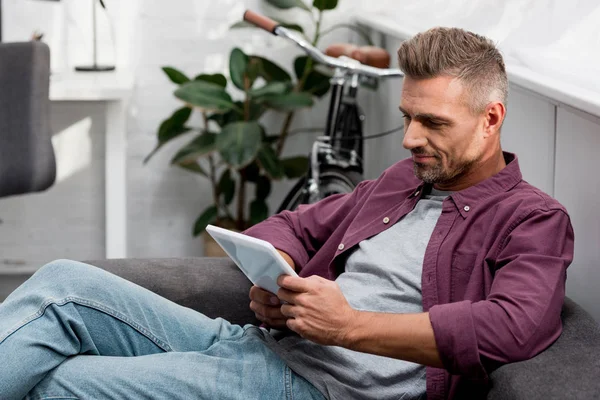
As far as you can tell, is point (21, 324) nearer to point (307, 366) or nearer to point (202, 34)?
point (307, 366)

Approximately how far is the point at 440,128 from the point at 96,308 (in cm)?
62

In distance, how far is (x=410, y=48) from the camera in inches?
59.9

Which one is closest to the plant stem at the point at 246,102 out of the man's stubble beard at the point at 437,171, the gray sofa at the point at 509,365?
the gray sofa at the point at 509,365

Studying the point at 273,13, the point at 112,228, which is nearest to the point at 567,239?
the point at 112,228

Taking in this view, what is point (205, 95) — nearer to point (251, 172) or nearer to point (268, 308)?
point (251, 172)

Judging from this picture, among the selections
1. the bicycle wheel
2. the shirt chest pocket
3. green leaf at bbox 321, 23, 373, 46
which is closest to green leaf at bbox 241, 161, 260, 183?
green leaf at bbox 321, 23, 373, 46

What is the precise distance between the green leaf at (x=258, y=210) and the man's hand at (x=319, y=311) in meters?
2.12

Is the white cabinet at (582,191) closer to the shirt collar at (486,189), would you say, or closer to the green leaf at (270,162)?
the shirt collar at (486,189)

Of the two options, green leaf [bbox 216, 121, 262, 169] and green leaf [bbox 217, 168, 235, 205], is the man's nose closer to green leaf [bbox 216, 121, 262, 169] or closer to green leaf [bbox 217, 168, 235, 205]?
green leaf [bbox 216, 121, 262, 169]

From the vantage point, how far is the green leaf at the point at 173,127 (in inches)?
133

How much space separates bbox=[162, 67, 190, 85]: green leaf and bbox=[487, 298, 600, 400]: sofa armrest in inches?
87.1

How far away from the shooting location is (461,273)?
148cm

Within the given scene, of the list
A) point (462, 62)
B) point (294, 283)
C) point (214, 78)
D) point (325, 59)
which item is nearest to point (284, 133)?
point (214, 78)

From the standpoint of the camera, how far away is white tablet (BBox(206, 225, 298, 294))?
1363 mm
